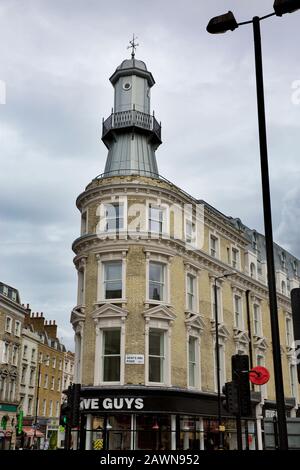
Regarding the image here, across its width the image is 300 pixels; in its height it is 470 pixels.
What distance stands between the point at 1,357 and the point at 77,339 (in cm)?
3021

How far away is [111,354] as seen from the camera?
26.5m

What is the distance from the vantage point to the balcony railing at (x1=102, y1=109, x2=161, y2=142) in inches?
1273

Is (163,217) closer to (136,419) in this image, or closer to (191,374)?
(191,374)

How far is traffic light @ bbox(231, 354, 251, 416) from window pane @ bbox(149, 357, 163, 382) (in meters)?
15.6

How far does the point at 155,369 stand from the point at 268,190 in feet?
65.0

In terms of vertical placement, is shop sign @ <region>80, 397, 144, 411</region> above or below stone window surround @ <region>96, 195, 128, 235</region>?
below

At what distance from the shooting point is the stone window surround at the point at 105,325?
85.6 feet

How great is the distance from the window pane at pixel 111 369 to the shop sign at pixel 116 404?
1.02 m

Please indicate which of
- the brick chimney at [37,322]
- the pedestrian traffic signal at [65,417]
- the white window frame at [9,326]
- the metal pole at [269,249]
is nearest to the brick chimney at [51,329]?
the brick chimney at [37,322]

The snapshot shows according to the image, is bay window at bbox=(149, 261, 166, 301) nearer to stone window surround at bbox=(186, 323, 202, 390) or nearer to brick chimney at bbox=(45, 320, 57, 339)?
stone window surround at bbox=(186, 323, 202, 390)

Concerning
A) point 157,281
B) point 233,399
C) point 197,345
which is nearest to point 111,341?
point 157,281

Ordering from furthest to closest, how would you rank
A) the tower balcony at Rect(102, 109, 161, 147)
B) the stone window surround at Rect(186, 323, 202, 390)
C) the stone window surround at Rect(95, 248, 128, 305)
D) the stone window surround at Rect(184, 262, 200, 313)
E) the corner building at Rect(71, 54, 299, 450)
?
the tower balcony at Rect(102, 109, 161, 147)
the stone window surround at Rect(184, 262, 200, 313)
the stone window surround at Rect(186, 323, 202, 390)
the stone window surround at Rect(95, 248, 128, 305)
the corner building at Rect(71, 54, 299, 450)

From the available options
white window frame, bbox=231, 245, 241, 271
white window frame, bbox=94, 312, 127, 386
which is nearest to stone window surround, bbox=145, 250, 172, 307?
white window frame, bbox=94, 312, 127, 386
